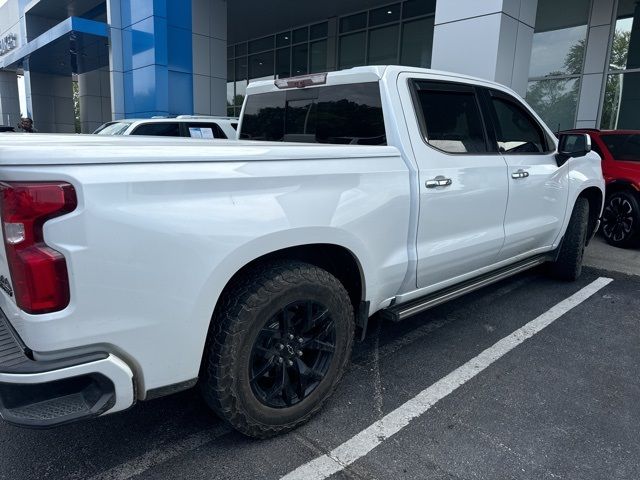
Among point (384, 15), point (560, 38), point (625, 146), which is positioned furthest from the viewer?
point (384, 15)

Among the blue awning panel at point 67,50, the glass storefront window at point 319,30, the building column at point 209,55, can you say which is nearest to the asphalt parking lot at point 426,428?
the building column at point 209,55

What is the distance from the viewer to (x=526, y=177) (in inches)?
156

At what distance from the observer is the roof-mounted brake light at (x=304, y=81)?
361 cm

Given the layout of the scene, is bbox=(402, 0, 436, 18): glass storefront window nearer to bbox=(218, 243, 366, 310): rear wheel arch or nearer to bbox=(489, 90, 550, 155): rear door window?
bbox=(489, 90, 550, 155): rear door window

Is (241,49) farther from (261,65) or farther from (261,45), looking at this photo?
(261,65)

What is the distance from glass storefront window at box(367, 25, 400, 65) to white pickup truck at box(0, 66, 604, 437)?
42.2 feet

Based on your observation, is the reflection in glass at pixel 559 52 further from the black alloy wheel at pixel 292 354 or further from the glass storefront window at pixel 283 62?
the black alloy wheel at pixel 292 354

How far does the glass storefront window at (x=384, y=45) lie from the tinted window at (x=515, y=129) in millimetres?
12406

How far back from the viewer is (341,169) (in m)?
2.56

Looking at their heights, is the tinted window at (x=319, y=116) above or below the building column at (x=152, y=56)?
below

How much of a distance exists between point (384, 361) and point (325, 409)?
751 millimetres

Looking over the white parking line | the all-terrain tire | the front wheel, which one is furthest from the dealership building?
the front wheel

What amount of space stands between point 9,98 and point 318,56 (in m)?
17.0

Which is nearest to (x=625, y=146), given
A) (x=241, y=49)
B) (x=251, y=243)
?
(x=251, y=243)
